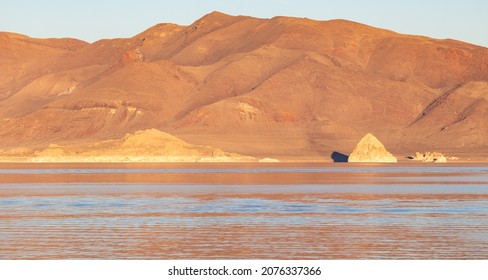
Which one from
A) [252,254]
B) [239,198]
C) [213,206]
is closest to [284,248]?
[252,254]

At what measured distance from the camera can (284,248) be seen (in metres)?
39.6

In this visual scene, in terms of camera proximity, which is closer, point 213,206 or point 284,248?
point 284,248

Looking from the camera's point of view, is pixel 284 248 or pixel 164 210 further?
pixel 164 210

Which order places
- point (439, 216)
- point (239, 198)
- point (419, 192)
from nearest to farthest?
1. point (439, 216)
2. point (239, 198)
3. point (419, 192)

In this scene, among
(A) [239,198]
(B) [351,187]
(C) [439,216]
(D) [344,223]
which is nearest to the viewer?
(D) [344,223]

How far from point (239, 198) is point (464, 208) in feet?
56.9
